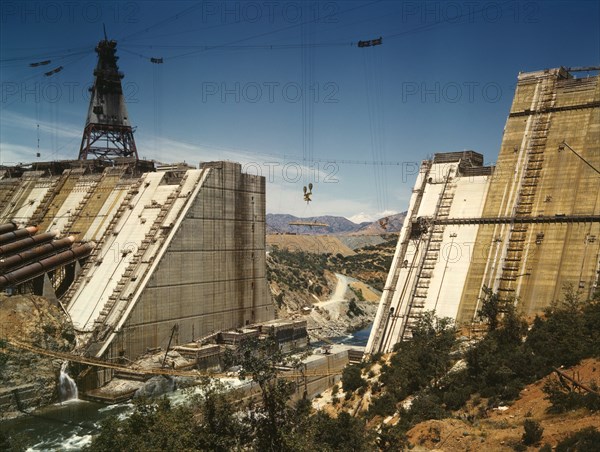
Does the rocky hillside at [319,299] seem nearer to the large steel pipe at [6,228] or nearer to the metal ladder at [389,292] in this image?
the metal ladder at [389,292]

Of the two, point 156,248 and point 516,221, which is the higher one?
point 516,221

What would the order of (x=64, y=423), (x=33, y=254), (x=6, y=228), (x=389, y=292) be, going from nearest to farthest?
1. (x=64, y=423)
2. (x=389, y=292)
3. (x=33, y=254)
4. (x=6, y=228)

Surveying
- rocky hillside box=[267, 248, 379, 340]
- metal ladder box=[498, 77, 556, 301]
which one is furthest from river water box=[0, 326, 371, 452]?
rocky hillside box=[267, 248, 379, 340]

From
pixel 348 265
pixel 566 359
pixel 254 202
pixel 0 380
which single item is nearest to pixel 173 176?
pixel 254 202

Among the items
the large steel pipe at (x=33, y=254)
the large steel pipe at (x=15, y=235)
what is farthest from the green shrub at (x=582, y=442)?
the large steel pipe at (x=15, y=235)

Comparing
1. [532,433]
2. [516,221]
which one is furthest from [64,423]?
[516,221]

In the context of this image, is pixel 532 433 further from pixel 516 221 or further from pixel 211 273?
pixel 211 273

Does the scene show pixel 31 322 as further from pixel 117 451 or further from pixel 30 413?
pixel 117 451
